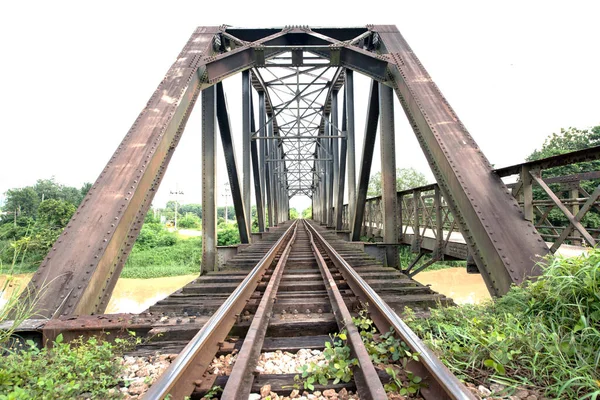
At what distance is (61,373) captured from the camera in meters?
1.63

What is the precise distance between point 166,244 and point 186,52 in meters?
26.8

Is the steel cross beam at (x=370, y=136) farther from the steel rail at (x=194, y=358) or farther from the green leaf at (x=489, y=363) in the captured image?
the green leaf at (x=489, y=363)

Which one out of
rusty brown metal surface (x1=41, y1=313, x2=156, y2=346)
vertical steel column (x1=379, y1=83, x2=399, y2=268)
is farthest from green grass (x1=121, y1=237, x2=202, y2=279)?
rusty brown metal surface (x1=41, y1=313, x2=156, y2=346)

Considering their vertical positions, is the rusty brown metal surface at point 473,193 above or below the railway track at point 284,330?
above

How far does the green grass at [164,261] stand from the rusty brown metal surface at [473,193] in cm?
1726

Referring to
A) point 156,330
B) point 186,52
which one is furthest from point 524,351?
point 186,52

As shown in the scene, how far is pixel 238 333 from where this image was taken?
2.35m

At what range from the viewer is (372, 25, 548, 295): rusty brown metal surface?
281 centimetres

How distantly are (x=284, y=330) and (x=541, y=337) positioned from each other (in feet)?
5.43

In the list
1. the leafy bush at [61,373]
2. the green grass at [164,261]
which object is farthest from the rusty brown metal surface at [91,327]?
the green grass at [164,261]

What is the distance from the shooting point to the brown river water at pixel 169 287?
48.2 feet

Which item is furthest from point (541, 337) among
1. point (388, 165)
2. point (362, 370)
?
point (388, 165)

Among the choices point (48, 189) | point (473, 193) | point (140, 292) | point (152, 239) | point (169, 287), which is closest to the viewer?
point (473, 193)

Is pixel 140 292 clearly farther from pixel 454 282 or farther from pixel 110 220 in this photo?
pixel 454 282
